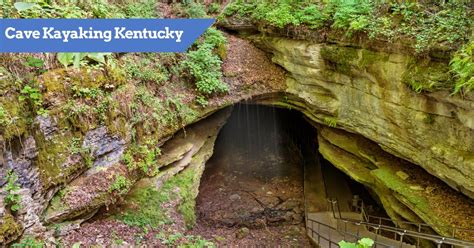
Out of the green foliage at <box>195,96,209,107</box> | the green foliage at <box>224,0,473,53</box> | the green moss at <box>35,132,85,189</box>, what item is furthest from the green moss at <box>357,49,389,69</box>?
the green moss at <box>35,132,85,189</box>

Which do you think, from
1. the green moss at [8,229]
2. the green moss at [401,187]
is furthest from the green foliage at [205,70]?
the green moss at [8,229]

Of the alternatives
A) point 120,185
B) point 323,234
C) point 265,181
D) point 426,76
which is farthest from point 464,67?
point 265,181

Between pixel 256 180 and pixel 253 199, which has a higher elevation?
pixel 256 180

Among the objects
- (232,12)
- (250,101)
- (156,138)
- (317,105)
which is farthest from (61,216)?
(232,12)

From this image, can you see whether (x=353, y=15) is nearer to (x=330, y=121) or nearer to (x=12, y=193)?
(x=330, y=121)

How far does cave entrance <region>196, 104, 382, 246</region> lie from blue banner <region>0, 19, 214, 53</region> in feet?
25.3

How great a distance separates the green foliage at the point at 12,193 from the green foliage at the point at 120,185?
1874 millimetres

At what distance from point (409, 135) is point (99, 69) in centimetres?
708

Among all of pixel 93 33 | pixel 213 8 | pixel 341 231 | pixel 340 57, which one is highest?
pixel 213 8

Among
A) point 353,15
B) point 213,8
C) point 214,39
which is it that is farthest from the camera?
point 213,8

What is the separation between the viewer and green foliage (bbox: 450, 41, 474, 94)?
5.95 meters

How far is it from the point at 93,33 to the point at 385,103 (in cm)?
746

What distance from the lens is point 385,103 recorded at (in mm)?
8695

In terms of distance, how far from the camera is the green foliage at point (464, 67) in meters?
5.95
